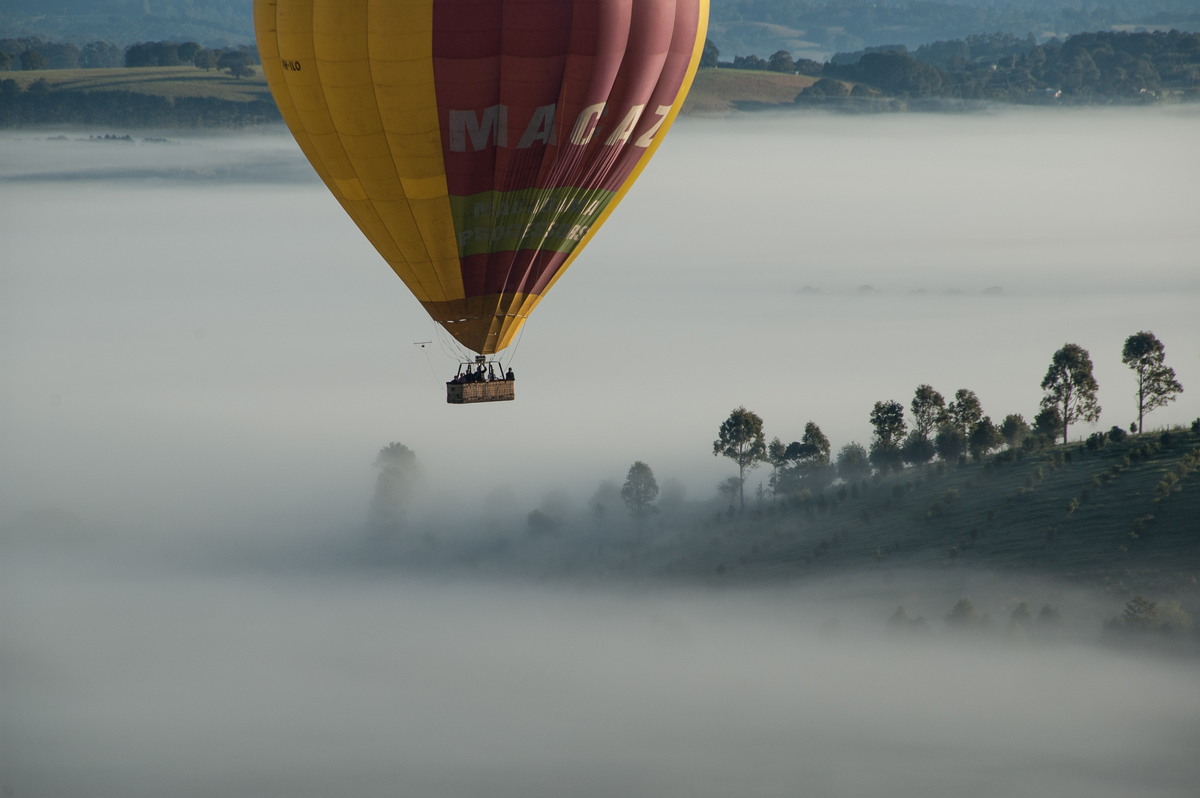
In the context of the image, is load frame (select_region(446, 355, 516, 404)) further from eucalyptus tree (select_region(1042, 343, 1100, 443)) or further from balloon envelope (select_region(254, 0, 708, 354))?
eucalyptus tree (select_region(1042, 343, 1100, 443))

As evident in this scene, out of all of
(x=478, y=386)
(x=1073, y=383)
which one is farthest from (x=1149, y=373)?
(x=478, y=386)

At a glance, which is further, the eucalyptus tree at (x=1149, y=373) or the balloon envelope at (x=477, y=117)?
the eucalyptus tree at (x=1149, y=373)

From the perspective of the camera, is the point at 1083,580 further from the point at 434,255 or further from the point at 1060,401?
the point at 434,255


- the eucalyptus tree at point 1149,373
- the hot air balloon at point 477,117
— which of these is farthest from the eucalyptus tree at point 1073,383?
the hot air balloon at point 477,117

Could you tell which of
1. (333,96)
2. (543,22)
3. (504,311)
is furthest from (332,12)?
(504,311)

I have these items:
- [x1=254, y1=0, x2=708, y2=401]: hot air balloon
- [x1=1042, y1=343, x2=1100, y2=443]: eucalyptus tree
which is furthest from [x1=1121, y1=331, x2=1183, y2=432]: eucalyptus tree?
[x1=254, y1=0, x2=708, y2=401]: hot air balloon

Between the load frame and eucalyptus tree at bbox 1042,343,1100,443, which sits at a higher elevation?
eucalyptus tree at bbox 1042,343,1100,443

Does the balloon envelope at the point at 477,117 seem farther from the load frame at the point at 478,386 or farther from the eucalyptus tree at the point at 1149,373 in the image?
the eucalyptus tree at the point at 1149,373
